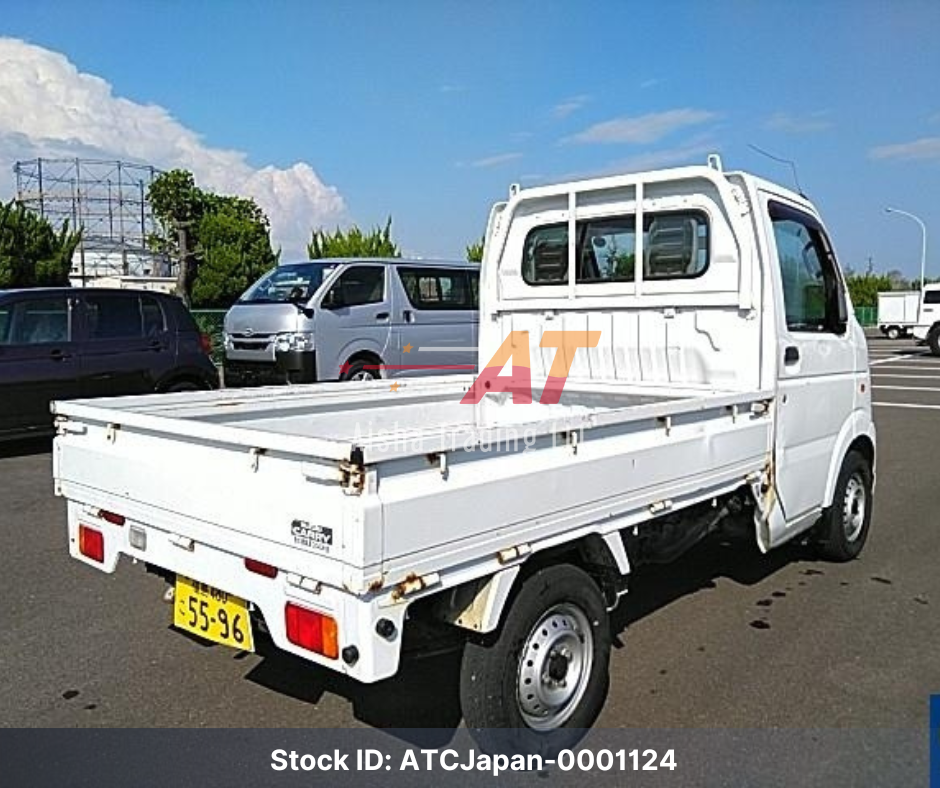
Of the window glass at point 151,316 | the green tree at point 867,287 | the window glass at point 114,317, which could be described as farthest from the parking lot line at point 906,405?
the green tree at point 867,287

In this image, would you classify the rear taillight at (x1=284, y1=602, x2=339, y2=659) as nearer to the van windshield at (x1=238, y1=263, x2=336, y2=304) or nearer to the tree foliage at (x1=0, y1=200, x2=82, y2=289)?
the van windshield at (x1=238, y1=263, x2=336, y2=304)

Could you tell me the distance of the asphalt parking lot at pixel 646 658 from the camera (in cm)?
347

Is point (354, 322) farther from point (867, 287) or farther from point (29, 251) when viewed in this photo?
point (867, 287)

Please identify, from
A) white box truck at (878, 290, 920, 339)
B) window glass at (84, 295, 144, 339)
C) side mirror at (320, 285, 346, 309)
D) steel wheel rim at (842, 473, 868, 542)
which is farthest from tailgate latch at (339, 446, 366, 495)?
white box truck at (878, 290, 920, 339)

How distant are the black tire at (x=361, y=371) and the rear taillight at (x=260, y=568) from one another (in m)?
7.88

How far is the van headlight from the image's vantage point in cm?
1011

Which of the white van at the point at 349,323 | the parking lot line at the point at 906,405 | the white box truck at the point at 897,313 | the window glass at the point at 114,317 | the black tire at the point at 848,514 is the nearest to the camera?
the black tire at the point at 848,514

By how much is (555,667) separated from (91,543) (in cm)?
192

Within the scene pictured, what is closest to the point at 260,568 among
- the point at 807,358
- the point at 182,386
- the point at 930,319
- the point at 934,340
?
the point at 807,358

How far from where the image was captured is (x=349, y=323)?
34.8 ft

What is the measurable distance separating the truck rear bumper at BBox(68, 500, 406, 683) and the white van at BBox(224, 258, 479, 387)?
700cm

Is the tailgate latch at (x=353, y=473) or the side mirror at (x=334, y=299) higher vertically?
the side mirror at (x=334, y=299)

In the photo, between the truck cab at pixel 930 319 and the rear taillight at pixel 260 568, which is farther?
the truck cab at pixel 930 319

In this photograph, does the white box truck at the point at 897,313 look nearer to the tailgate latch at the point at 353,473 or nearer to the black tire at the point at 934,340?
the black tire at the point at 934,340
